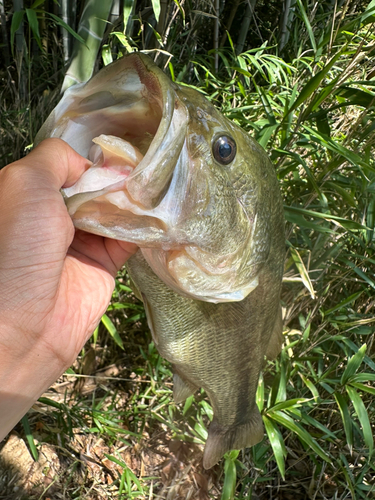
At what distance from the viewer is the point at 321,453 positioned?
1.71 metres

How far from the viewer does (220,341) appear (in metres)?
1.33

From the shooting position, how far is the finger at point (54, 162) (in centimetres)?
89

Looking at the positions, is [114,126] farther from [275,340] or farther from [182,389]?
[182,389]

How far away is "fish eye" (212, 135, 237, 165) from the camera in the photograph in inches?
35.7

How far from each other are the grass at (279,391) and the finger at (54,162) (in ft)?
3.24

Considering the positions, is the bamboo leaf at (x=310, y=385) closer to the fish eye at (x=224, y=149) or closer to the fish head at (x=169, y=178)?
the fish head at (x=169, y=178)

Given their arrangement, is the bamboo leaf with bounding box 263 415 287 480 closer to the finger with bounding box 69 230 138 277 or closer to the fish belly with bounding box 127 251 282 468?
the fish belly with bounding box 127 251 282 468

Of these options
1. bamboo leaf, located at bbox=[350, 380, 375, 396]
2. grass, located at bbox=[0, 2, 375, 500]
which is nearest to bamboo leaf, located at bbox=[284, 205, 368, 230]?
grass, located at bbox=[0, 2, 375, 500]

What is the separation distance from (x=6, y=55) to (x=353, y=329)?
3.55 meters

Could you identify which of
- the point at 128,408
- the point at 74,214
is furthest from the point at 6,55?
the point at 74,214

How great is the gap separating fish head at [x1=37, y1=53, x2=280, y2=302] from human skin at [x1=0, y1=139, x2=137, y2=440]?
55mm

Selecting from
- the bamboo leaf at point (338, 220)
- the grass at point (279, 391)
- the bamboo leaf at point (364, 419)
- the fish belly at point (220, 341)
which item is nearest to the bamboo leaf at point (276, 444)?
the grass at point (279, 391)

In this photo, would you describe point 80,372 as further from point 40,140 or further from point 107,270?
point 40,140

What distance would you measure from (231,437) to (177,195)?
1.17 m
